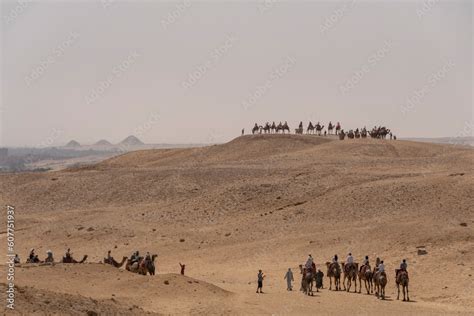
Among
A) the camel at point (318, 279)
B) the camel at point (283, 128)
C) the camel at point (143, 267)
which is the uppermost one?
the camel at point (283, 128)

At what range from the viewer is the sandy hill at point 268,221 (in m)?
27.4

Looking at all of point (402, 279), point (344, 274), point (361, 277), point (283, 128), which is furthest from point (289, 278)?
point (283, 128)

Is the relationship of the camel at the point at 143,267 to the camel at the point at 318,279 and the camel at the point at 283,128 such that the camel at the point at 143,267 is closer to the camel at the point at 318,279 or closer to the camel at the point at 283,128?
the camel at the point at 318,279

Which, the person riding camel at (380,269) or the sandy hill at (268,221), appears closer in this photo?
the person riding camel at (380,269)

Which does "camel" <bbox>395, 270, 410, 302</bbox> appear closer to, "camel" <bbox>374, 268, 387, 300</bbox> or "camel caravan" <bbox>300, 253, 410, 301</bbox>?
"camel caravan" <bbox>300, 253, 410, 301</bbox>

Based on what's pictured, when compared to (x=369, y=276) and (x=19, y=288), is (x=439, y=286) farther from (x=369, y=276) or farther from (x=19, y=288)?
(x=19, y=288)

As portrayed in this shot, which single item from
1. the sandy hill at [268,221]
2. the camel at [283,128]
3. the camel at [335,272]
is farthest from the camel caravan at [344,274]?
the camel at [283,128]

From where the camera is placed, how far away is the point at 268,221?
44.4m

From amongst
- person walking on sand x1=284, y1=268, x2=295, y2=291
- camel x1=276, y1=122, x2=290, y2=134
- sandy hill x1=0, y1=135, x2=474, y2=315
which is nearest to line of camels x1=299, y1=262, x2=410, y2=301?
person walking on sand x1=284, y1=268, x2=295, y2=291

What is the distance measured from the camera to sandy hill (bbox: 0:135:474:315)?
89.9 feet

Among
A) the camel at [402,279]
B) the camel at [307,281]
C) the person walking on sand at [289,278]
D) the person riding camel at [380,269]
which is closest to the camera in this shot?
the camel at [402,279]

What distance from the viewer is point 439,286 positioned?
95.2 ft

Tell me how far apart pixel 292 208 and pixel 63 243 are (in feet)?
53.4

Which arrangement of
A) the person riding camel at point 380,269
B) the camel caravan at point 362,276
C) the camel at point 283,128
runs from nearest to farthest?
1. the camel caravan at point 362,276
2. the person riding camel at point 380,269
3. the camel at point 283,128
